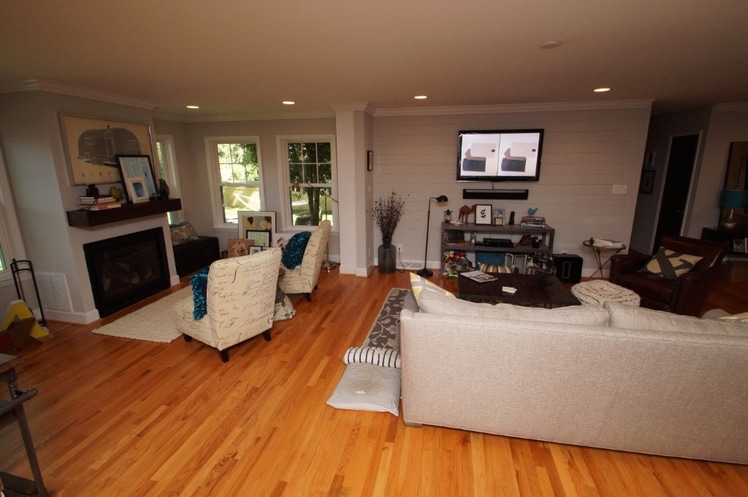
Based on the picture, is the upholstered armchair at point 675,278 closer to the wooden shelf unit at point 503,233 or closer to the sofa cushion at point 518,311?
the wooden shelf unit at point 503,233

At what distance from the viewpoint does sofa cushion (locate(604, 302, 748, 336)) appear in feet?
5.57

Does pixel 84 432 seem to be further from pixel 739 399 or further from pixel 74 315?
pixel 739 399

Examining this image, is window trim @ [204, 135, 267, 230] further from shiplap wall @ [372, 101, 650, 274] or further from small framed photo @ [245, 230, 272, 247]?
shiplap wall @ [372, 101, 650, 274]

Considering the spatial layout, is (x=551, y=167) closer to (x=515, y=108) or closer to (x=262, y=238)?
(x=515, y=108)

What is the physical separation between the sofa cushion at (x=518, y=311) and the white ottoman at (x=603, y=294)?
150cm

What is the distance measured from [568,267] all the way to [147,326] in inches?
203

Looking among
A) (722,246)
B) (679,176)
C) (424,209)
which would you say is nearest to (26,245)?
(424,209)

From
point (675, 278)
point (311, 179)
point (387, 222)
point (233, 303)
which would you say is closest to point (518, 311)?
point (233, 303)

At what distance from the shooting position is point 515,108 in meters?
4.66

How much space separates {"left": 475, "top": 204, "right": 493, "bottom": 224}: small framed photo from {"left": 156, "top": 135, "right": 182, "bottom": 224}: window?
15.5 feet

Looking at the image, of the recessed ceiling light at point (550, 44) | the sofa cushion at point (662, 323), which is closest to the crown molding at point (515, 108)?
the recessed ceiling light at point (550, 44)

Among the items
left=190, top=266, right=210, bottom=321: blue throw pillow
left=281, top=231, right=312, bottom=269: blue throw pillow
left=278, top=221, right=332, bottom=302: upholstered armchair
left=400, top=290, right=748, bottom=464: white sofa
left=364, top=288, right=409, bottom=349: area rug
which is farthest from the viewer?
left=281, top=231, right=312, bottom=269: blue throw pillow

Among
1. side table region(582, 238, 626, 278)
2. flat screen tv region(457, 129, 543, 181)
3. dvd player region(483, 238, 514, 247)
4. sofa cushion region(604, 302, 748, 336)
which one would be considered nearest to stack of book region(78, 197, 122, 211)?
flat screen tv region(457, 129, 543, 181)

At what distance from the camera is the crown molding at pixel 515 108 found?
441cm
